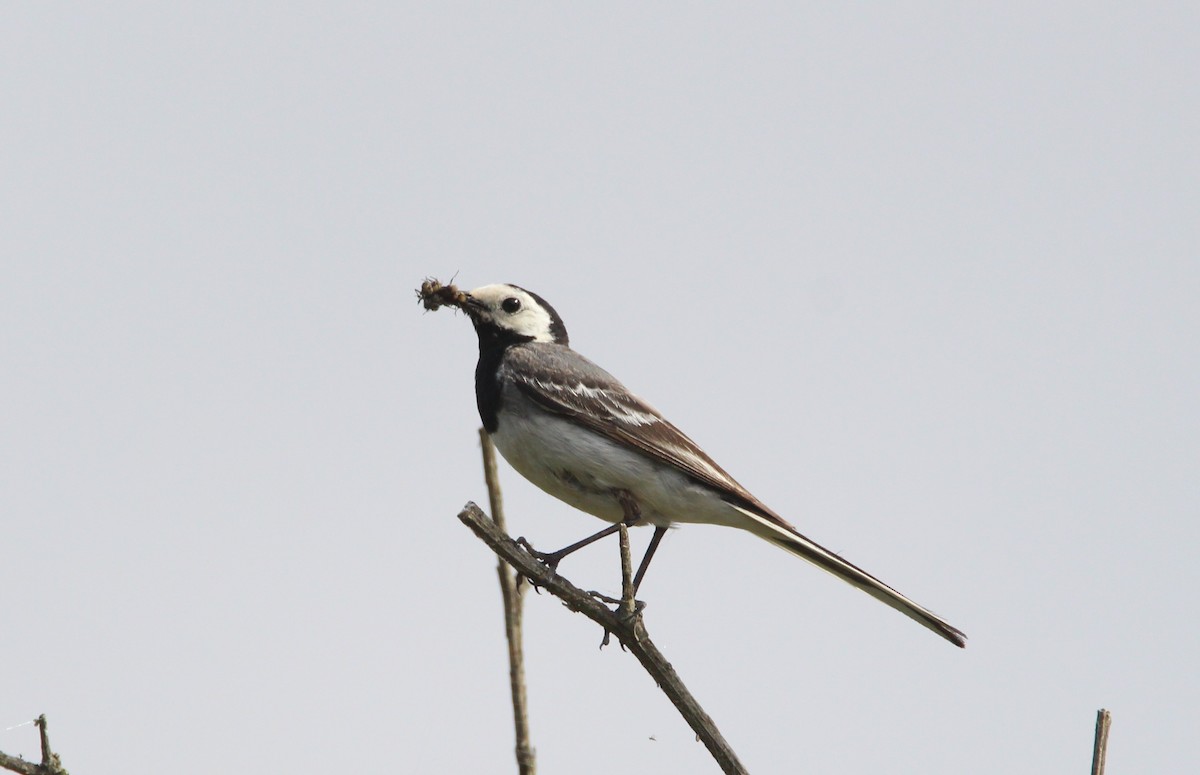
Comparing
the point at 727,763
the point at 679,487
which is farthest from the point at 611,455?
the point at 727,763

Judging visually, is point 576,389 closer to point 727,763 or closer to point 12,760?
point 727,763

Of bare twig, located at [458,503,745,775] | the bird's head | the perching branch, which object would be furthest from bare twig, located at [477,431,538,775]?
the bird's head

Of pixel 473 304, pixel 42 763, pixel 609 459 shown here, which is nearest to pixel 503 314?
pixel 473 304

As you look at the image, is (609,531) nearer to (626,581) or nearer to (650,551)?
(650,551)

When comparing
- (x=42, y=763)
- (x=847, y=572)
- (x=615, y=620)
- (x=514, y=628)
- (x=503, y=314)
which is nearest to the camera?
(x=42, y=763)

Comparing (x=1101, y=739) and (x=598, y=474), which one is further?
(x=598, y=474)

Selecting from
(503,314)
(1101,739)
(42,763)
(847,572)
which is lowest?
(42,763)

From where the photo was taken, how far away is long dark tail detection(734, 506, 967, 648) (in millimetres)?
7516

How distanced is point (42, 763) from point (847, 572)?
483cm

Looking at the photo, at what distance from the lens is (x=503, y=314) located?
10.1 metres

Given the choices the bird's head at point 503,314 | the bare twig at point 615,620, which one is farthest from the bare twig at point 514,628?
the bird's head at point 503,314

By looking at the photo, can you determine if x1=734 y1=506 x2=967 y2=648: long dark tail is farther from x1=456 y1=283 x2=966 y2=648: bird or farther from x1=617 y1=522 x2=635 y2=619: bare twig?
x1=617 y1=522 x2=635 y2=619: bare twig

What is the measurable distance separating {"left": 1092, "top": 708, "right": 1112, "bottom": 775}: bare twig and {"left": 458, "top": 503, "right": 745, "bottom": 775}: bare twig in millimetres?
1659

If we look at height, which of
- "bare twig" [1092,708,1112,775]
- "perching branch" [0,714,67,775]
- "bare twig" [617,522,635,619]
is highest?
"bare twig" [617,522,635,619]
